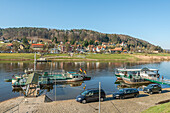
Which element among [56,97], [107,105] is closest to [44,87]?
[56,97]

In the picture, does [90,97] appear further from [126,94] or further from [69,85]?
[69,85]

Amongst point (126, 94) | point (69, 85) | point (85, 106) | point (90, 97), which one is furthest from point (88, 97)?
point (69, 85)

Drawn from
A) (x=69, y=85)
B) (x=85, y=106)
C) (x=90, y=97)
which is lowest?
(x=69, y=85)

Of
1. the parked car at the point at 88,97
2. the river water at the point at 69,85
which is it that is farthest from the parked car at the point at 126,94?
the river water at the point at 69,85

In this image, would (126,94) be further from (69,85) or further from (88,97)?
(69,85)

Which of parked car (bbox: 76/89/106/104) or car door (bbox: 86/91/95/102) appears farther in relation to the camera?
car door (bbox: 86/91/95/102)

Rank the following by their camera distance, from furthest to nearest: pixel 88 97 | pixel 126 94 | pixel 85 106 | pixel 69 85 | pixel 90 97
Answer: pixel 69 85
pixel 126 94
pixel 90 97
pixel 88 97
pixel 85 106

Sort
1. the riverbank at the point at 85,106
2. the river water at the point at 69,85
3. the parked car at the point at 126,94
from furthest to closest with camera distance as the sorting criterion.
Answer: the river water at the point at 69,85 → the parked car at the point at 126,94 → the riverbank at the point at 85,106

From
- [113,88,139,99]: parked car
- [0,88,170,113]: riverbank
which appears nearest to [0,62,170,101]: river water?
[0,88,170,113]: riverbank

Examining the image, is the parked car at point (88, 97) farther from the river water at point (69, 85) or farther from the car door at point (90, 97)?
the river water at point (69, 85)

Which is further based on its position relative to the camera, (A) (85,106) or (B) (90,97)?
(B) (90,97)

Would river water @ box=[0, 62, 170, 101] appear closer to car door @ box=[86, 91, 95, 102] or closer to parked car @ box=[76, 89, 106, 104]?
parked car @ box=[76, 89, 106, 104]

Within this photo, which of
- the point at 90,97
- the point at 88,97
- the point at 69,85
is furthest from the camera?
the point at 69,85

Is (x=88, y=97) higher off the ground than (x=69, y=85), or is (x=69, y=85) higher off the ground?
(x=88, y=97)
